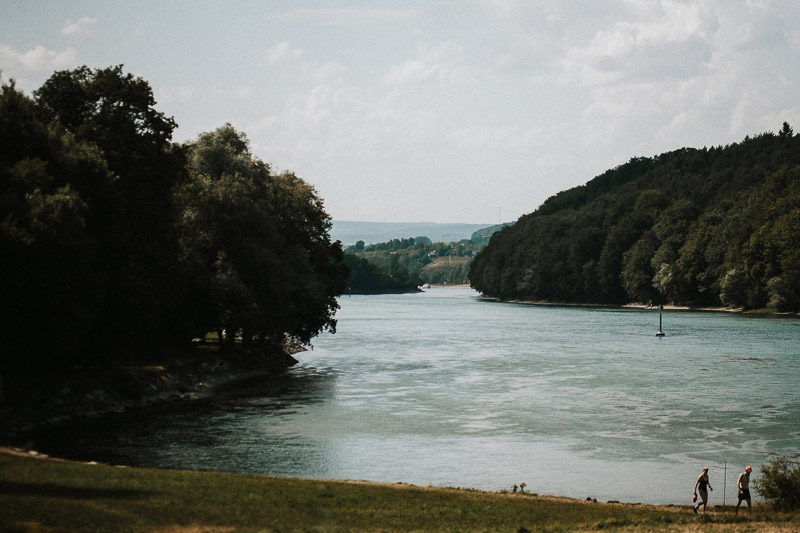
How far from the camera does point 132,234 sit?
51.9 metres

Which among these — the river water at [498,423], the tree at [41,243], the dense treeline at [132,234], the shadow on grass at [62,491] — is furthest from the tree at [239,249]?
the shadow on grass at [62,491]

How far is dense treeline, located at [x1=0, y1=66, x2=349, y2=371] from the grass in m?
13.9

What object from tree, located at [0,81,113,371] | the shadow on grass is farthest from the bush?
tree, located at [0,81,113,371]

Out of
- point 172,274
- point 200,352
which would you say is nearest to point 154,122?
point 172,274

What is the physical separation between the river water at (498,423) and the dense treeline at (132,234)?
5.43 metres

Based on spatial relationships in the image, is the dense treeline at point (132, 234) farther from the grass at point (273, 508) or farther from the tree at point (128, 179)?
the grass at point (273, 508)

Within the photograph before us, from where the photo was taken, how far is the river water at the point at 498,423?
36.0m

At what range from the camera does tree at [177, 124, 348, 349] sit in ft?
211

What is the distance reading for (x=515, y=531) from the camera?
2431 centimetres

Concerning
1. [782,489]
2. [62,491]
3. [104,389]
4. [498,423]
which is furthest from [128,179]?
[782,489]

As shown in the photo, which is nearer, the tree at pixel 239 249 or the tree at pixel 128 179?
the tree at pixel 128 179

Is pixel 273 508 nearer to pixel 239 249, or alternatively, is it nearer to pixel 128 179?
pixel 128 179

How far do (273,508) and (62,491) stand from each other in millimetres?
5847

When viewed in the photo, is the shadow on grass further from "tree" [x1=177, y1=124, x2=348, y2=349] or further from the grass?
"tree" [x1=177, y1=124, x2=348, y2=349]
